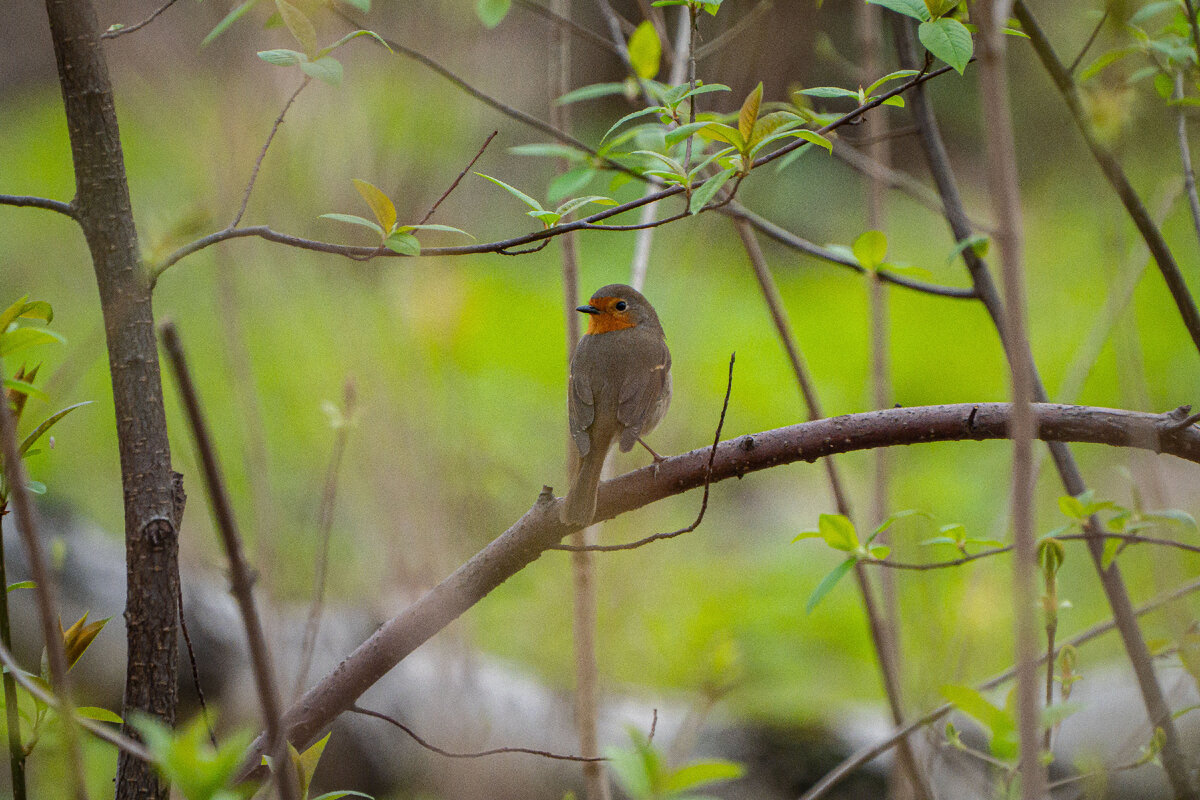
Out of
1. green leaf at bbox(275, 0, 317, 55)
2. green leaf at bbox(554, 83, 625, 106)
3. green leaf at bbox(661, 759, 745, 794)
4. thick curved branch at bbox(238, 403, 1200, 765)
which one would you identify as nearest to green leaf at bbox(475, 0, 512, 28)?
green leaf at bbox(554, 83, 625, 106)

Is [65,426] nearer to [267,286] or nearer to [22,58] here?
[267,286]

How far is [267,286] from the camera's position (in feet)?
11.0

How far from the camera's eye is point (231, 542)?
2.24 ft

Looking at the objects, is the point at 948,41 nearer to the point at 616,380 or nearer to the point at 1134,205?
the point at 1134,205

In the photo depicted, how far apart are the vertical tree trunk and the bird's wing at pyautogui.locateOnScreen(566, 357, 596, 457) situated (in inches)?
46.0

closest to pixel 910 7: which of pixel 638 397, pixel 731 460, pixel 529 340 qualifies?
pixel 731 460

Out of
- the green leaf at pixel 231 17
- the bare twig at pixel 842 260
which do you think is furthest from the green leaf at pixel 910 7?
the green leaf at pixel 231 17

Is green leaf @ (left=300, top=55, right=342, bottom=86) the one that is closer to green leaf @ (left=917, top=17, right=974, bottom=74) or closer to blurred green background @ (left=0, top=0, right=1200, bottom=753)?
blurred green background @ (left=0, top=0, right=1200, bottom=753)

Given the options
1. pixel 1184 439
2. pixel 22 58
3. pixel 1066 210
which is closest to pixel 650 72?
pixel 1184 439

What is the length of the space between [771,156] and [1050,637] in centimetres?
74

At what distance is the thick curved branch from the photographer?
46.4 inches

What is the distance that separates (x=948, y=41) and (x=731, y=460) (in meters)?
0.61

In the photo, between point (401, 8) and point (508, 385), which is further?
point (508, 385)

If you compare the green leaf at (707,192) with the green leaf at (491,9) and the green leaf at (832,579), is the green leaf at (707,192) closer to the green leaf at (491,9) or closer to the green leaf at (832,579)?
the green leaf at (832,579)
